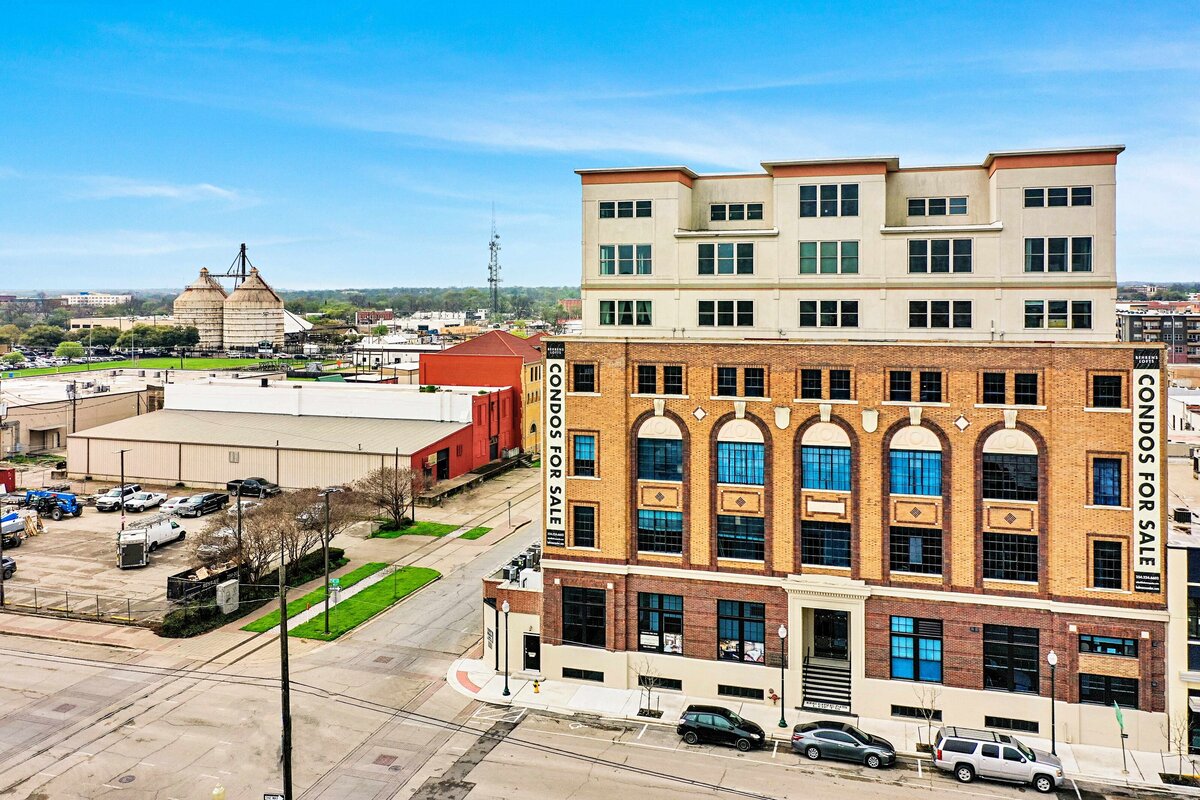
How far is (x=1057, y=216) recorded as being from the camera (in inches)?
1582

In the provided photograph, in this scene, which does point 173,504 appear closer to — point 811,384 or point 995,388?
point 811,384

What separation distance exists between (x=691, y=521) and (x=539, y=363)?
232 feet

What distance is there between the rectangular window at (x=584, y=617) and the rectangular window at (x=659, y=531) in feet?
9.73

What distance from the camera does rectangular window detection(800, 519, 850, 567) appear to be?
131ft

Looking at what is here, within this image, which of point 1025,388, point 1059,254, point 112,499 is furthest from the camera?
point 112,499

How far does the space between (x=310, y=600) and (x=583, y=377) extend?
23651 mm

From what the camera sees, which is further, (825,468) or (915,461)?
(825,468)

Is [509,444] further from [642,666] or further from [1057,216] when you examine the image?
[1057,216]

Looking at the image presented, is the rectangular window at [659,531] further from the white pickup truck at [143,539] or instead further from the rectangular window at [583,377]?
the white pickup truck at [143,539]

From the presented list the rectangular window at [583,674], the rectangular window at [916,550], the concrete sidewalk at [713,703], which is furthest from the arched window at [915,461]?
the rectangular window at [583,674]

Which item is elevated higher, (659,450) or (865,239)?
(865,239)

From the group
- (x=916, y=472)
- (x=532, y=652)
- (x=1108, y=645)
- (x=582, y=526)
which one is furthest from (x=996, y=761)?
(x=532, y=652)

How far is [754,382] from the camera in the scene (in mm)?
40969

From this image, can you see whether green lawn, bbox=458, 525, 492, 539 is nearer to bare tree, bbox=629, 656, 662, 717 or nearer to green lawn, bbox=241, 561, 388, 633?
green lawn, bbox=241, 561, 388, 633
